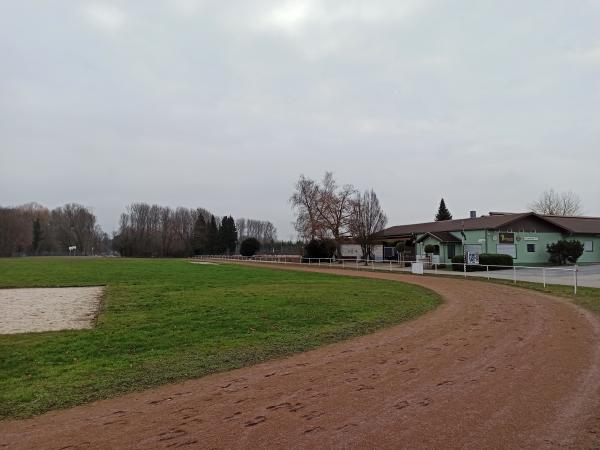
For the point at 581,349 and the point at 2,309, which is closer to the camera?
the point at 581,349

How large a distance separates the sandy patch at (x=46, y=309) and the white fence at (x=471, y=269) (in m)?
17.0

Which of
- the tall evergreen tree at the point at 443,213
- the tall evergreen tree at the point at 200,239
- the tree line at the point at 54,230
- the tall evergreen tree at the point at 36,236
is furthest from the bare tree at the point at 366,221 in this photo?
the tall evergreen tree at the point at 36,236

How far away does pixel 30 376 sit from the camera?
664cm

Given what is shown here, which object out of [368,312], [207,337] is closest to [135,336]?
[207,337]

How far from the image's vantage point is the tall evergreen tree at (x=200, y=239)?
11150 centimetres

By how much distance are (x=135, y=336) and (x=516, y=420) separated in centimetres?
743

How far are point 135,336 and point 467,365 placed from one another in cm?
654

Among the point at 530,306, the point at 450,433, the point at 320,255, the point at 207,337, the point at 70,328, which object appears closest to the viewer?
the point at 450,433

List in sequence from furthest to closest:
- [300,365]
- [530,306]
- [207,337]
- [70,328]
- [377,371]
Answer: [530,306] < [70,328] < [207,337] < [300,365] < [377,371]

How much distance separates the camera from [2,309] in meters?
13.5

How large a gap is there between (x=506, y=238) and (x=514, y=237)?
97cm

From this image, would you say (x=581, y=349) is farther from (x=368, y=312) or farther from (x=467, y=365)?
(x=368, y=312)

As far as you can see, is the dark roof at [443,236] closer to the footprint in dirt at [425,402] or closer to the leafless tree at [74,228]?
the footprint in dirt at [425,402]

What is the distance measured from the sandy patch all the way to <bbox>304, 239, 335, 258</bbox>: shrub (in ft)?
114
